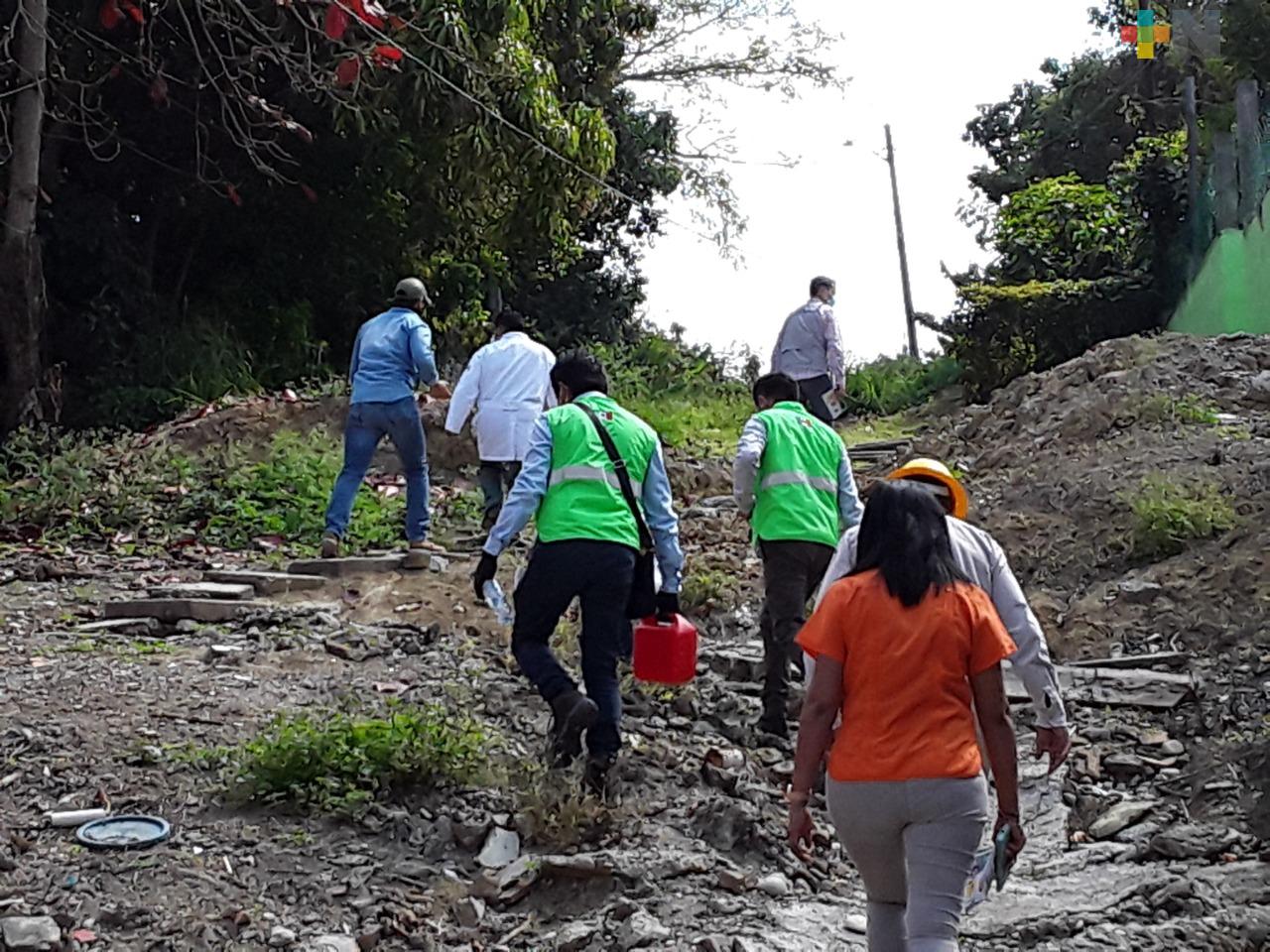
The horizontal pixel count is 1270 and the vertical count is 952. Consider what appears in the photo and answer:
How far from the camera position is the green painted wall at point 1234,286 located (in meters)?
15.7

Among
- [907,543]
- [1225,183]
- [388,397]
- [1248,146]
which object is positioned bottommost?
[907,543]

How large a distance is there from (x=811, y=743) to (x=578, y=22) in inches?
602

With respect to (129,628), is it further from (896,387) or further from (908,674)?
(896,387)

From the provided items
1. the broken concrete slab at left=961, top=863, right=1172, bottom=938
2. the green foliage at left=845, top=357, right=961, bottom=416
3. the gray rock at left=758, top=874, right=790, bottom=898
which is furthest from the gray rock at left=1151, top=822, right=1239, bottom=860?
the green foliage at left=845, top=357, right=961, bottom=416

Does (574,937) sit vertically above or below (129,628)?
below

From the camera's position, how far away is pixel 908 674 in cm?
366

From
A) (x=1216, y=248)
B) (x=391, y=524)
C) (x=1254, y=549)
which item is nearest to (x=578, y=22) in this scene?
Answer: (x=1216, y=248)

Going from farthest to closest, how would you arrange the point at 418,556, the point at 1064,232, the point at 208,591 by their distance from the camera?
the point at 1064,232 → the point at 418,556 → the point at 208,591

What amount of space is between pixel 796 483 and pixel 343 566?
3.73m

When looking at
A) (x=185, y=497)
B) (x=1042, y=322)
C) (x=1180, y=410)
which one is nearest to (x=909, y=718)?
(x=185, y=497)

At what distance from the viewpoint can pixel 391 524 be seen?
35.0 ft

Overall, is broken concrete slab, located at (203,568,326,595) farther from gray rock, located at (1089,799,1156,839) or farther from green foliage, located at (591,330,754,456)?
green foliage, located at (591,330,754,456)

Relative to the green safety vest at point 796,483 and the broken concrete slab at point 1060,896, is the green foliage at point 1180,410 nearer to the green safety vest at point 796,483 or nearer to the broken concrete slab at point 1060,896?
the green safety vest at point 796,483

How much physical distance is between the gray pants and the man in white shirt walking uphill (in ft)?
25.8
